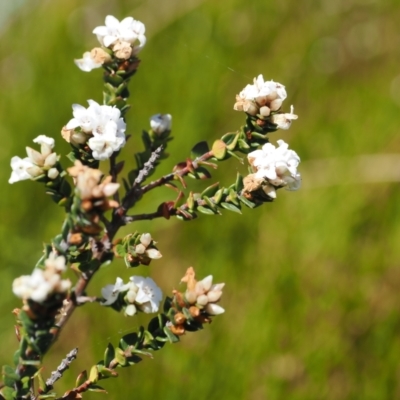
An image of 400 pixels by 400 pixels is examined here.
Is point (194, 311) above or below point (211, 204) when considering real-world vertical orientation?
below

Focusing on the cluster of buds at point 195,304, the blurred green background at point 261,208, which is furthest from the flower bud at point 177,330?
the blurred green background at point 261,208

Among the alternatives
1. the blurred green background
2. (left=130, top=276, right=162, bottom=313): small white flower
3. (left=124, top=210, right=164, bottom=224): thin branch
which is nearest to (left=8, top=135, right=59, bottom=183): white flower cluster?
(left=124, top=210, right=164, bottom=224): thin branch

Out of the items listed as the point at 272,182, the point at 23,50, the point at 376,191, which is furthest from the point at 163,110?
the point at 272,182

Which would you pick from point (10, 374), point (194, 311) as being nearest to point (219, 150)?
point (194, 311)

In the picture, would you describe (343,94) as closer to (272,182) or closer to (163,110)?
(163,110)

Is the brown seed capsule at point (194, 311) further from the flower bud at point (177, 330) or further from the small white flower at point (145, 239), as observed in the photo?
the small white flower at point (145, 239)

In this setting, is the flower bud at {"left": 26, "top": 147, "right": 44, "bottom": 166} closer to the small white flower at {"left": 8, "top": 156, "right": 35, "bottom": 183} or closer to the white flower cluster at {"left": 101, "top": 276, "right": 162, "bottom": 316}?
the small white flower at {"left": 8, "top": 156, "right": 35, "bottom": 183}

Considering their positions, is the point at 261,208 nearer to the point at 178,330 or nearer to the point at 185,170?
the point at 185,170
